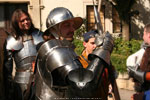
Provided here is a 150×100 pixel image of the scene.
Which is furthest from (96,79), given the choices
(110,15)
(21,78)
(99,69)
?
(110,15)

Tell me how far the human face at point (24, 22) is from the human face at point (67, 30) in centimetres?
153

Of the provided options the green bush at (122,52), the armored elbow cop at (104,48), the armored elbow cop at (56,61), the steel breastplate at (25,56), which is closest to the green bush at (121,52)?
the green bush at (122,52)

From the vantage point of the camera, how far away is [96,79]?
1.91 m

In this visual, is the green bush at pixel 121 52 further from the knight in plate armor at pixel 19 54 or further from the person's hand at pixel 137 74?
the knight in plate armor at pixel 19 54

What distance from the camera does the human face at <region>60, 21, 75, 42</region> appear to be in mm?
2287

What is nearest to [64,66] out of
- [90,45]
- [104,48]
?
[104,48]

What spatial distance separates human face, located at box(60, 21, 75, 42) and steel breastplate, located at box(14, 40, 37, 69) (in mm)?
1497

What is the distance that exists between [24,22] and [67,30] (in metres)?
1.60

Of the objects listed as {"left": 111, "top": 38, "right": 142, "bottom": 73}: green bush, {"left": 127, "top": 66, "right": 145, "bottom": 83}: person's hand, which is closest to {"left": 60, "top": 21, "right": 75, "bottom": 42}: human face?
{"left": 127, "top": 66, "right": 145, "bottom": 83}: person's hand

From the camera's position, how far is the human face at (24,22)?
3736mm

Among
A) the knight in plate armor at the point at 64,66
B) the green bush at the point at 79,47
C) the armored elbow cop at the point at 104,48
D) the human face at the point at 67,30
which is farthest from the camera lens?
the green bush at the point at 79,47

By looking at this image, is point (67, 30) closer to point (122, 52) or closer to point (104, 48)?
point (104, 48)

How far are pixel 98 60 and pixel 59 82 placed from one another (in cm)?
34

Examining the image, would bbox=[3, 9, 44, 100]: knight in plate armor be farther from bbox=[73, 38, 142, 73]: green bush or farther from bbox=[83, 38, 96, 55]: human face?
bbox=[73, 38, 142, 73]: green bush
